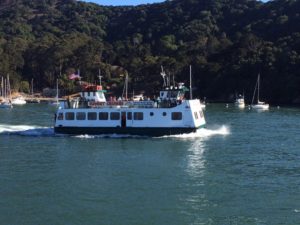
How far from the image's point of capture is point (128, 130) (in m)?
56.3

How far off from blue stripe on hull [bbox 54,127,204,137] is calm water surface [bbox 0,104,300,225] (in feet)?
2.80

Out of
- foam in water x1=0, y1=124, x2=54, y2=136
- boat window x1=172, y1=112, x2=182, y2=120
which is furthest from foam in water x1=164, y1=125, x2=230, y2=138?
foam in water x1=0, y1=124, x2=54, y2=136

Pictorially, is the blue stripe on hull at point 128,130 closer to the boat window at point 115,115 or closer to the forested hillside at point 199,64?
the boat window at point 115,115

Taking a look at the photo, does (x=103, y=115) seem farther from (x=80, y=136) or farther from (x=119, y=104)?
(x=80, y=136)

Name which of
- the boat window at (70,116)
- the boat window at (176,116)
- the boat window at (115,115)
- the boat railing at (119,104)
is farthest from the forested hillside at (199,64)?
the boat window at (70,116)

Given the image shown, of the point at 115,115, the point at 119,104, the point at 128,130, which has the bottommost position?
the point at 128,130

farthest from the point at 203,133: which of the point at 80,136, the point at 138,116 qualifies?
the point at 80,136

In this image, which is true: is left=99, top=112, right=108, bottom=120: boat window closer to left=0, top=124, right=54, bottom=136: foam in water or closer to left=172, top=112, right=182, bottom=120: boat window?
left=0, top=124, right=54, bottom=136: foam in water

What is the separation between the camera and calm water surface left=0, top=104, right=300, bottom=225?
27047 mm

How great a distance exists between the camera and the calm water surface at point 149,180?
27.0 m

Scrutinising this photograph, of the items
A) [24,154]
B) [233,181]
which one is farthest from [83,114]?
[233,181]

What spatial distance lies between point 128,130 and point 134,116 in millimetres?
1525

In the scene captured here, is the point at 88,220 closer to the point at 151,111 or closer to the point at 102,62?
the point at 151,111

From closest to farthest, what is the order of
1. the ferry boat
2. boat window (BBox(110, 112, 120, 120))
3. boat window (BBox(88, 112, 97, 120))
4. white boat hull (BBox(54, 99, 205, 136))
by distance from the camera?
white boat hull (BBox(54, 99, 205, 136)) < the ferry boat < boat window (BBox(110, 112, 120, 120)) < boat window (BBox(88, 112, 97, 120))
